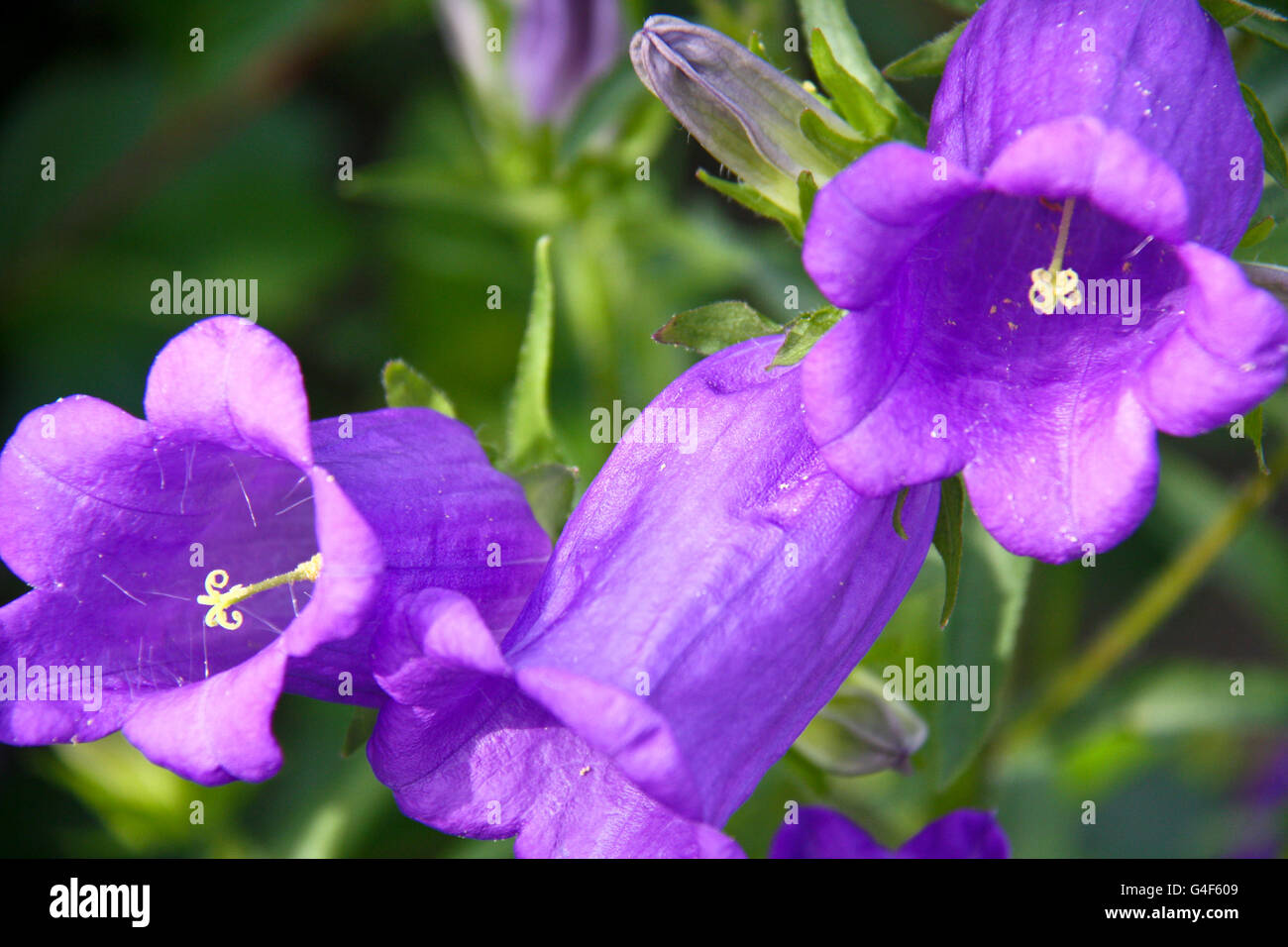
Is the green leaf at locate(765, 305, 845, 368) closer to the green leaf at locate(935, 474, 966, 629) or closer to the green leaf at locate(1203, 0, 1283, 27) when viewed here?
the green leaf at locate(935, 474, 966, 629)

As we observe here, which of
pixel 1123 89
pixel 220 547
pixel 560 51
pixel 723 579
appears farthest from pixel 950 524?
pixel 560 51

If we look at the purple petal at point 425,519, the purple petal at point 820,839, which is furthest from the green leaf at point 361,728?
the purple petal at point 820,839

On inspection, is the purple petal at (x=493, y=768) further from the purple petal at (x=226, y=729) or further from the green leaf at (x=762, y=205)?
the green leaf at (x=762, y=205)

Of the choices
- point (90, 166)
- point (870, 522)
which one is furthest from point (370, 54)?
point (870, 522)

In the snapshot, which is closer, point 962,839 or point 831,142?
point 831,142

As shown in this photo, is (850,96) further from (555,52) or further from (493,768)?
(555,52)

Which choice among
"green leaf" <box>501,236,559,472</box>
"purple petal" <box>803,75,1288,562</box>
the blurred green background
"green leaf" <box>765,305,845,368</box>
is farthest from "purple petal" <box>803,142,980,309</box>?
the blurred green background

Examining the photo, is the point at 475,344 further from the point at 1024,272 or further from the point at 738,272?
the point at 1024,272
